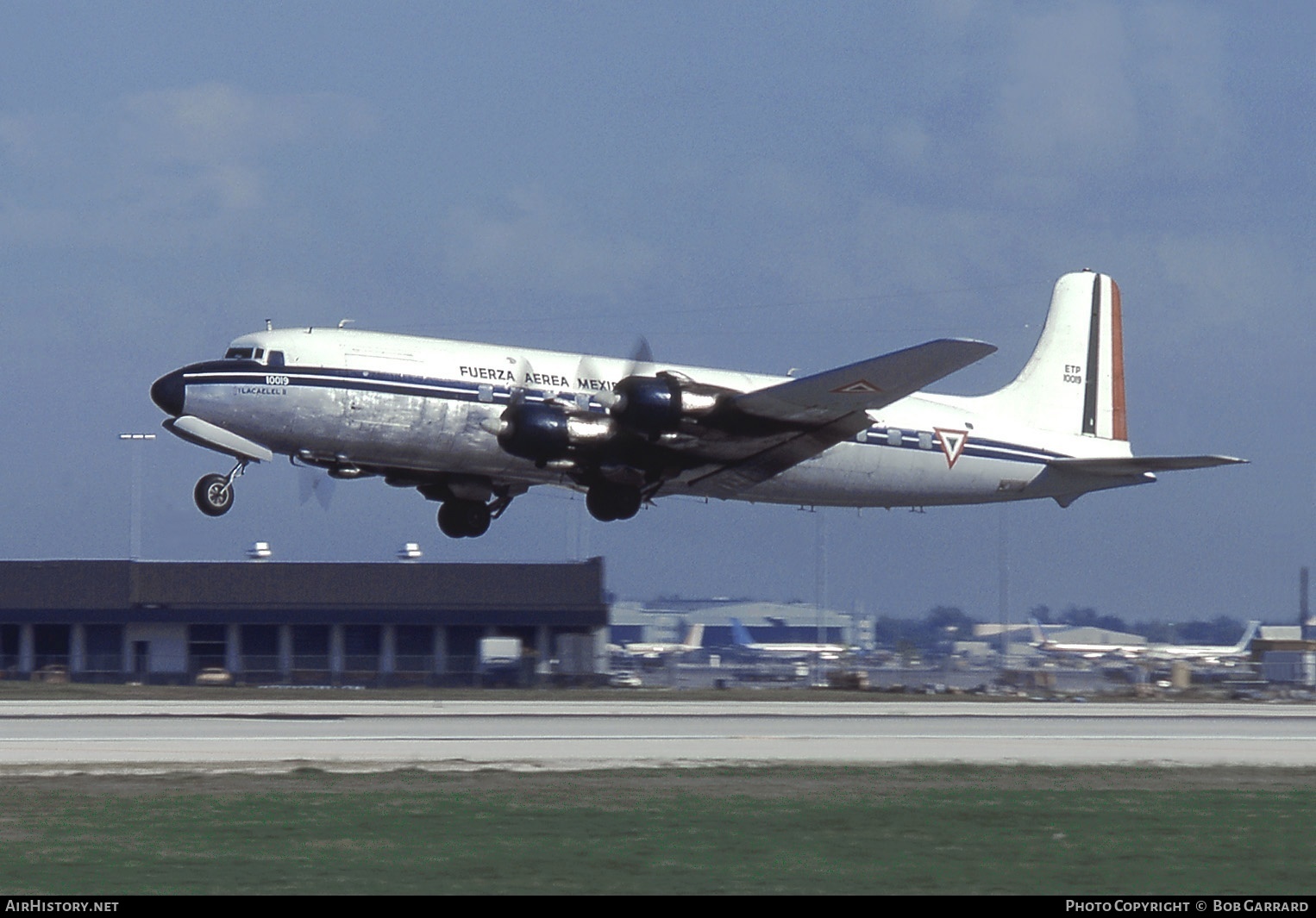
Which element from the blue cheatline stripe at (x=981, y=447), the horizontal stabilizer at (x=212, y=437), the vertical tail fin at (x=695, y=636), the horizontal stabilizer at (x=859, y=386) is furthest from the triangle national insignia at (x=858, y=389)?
the vertical tail fin at (x=695, y=636)

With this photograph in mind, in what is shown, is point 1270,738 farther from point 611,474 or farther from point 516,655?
point 516,655

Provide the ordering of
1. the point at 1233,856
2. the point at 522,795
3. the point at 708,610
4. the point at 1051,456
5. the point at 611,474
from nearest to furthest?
the point at 1233,856, the point at 522,795, the point at 611,474, the point at 1051,456, the point at 708,610

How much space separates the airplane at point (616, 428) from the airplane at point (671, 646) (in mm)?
82672

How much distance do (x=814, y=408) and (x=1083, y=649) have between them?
121 metres

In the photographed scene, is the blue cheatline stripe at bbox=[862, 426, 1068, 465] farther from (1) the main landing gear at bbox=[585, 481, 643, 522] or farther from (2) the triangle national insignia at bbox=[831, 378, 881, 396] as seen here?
(1) the main landing gear at bbox=[585, 481, 643, 522]

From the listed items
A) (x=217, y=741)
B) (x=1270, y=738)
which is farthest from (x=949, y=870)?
(x=1270, y=738)

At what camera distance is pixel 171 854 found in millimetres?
16750

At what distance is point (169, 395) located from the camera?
102ft

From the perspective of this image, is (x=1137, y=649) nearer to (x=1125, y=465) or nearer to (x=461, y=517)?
(x=1125, y=465)

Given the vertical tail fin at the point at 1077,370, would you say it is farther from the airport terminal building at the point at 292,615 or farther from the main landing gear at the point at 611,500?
the airport terminal building at the point at 292,615

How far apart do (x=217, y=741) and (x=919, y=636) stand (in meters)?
110

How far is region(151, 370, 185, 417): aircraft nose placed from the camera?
31188 mm

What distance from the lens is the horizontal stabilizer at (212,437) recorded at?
31125 mm

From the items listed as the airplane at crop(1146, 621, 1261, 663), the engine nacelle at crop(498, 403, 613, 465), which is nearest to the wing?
the engine nacelle at crop(498, 403, 613, 465)
